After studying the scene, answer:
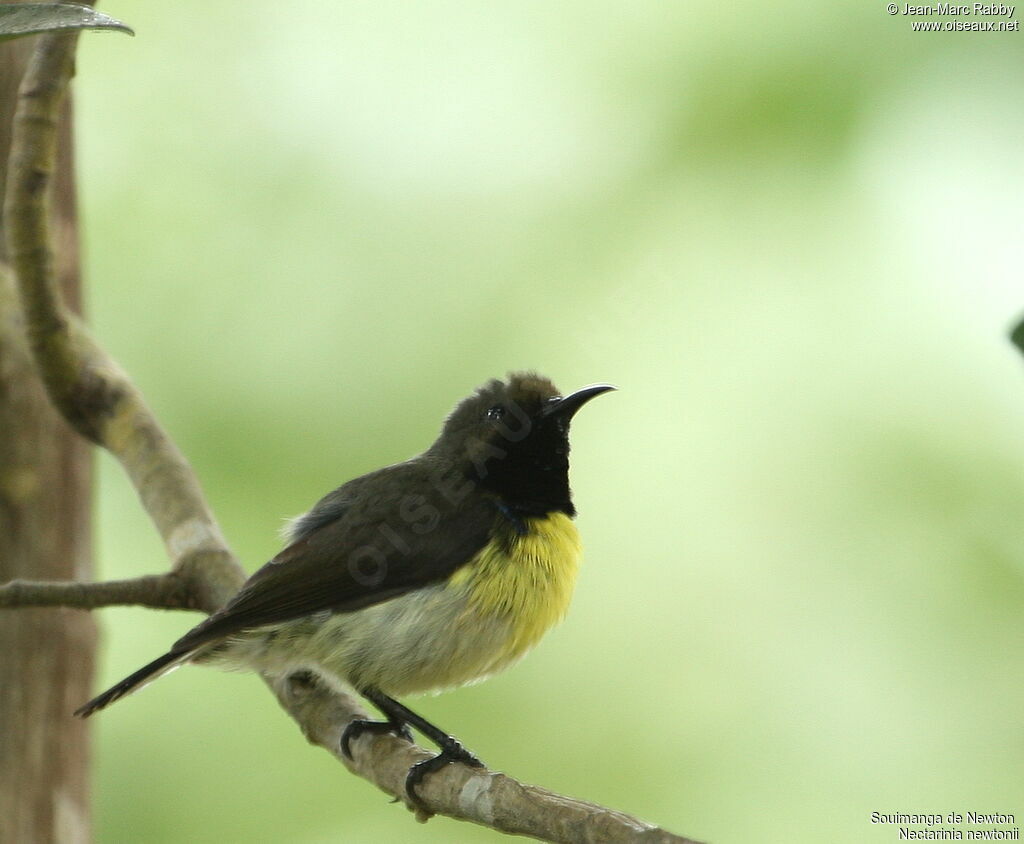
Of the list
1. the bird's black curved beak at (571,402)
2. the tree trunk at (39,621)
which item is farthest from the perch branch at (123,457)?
the bird's black curved beak at (571,402)

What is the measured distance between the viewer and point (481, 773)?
2637mm

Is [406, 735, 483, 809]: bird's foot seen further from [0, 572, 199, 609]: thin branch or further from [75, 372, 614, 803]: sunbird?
[0, 572, 199, 609]: thin branch

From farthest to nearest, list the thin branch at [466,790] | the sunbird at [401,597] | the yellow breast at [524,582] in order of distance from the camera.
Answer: the yellow breast at [524,582]
the sunbird at [401,597]
the thin branch at [466,790]

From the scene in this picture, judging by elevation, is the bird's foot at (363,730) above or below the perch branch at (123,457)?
below

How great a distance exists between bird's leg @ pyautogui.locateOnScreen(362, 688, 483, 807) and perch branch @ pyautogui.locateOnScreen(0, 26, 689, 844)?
4cm

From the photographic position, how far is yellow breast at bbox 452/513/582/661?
345 cm

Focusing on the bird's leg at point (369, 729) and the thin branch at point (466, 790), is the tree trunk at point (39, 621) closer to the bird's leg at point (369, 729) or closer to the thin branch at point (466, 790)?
the thin branch at point (466, 790)

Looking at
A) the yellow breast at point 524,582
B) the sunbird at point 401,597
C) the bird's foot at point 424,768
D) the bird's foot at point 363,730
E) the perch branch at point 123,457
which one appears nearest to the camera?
the bird's foot at point 424,768

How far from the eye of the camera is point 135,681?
3.24 metres

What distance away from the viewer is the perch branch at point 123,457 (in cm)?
307

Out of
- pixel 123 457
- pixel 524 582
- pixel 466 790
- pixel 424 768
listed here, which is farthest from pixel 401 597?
pixel 123 457

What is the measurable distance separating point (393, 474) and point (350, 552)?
41 centimetres

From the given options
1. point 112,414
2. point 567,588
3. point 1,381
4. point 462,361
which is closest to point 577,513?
point 567,588

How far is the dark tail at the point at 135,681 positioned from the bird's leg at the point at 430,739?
0.55 m
